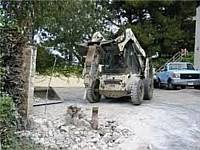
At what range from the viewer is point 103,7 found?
29.0 metres

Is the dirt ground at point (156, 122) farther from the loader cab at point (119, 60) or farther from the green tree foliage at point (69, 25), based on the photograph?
the green tree foliage at point (69, 25)

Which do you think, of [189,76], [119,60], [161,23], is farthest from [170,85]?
[161,23]

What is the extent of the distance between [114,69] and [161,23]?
623 inches

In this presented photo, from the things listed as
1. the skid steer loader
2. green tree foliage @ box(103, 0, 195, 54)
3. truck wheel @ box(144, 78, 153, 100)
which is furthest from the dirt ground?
green tree foliage @ box(103, 0, 195, 54)

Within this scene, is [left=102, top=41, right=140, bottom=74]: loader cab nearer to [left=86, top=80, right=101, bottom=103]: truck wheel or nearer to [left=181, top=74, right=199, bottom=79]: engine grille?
[left=86, top=80, right=101, bottom=103]: truck wheel

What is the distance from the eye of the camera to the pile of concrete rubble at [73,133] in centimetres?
760

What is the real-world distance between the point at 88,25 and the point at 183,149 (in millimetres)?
18581

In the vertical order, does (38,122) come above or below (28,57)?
below

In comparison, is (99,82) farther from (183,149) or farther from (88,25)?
(88,25)

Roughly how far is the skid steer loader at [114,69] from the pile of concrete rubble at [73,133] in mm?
3787

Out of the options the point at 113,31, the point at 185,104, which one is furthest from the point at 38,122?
the point at 113,31

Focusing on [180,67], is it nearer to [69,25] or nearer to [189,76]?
[189,76]

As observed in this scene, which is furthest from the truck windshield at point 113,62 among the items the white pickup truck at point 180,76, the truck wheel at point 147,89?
the white pickup truck at point 180,76

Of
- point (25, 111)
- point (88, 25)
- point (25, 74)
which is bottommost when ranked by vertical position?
point (25, 111)
